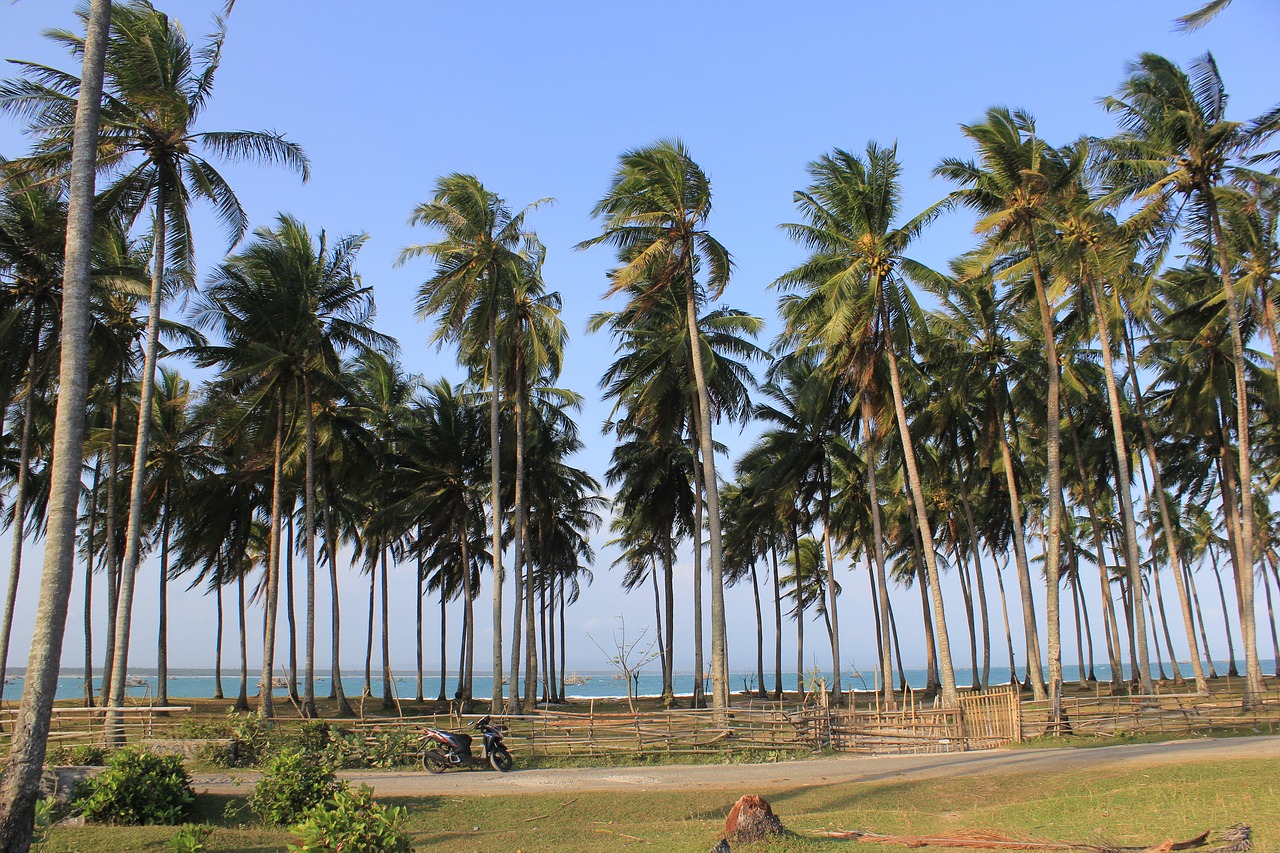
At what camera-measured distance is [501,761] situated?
16.6 meters

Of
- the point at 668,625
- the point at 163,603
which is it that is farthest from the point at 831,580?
the point at 163,603

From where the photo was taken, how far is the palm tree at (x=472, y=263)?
25.2 meters

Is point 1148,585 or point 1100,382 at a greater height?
point 1100,382

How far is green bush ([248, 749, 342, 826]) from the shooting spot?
11.1m

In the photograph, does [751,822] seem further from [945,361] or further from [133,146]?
[945,361]

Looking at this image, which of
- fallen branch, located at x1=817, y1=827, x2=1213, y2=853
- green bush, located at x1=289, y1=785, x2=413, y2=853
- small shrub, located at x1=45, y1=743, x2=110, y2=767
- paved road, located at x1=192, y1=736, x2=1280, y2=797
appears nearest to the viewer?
green bush, located at x1=289, y1=785, x2=413, y2=853

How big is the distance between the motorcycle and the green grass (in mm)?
3387

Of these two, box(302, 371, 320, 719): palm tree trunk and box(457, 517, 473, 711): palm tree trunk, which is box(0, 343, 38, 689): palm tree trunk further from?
box(457, 517, 473, 711): palm tree trunk

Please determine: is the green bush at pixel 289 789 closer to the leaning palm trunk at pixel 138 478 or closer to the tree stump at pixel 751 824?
the tree stump at pixel 751 824

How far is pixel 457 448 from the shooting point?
33156 millimetres

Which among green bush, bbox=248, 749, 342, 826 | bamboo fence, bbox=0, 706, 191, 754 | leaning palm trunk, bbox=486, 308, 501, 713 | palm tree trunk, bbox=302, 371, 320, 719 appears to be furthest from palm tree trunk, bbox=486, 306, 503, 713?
green bush, bbox=248, 749, 342, 826

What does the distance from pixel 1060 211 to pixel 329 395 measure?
21462mm

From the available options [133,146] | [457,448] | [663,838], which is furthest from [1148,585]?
[133,146]

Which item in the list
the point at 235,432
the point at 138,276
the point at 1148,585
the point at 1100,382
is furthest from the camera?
the point at 1148,585
